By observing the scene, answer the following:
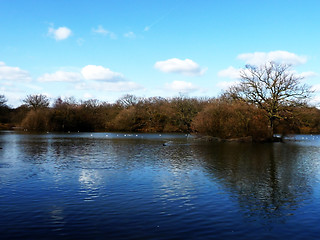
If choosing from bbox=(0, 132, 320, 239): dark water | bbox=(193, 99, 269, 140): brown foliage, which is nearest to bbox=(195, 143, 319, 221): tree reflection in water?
bbox=(0, 132, 320, 239): dark water

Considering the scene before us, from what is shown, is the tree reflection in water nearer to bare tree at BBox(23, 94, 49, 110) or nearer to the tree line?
the tree line

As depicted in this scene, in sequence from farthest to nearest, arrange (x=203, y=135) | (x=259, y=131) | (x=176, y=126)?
(x=176, y=126) < (x=203, y=135) < (x=259, y=131)

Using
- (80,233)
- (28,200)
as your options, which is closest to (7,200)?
(28,200)

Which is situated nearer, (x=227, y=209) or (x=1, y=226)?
(x=1, y=226)

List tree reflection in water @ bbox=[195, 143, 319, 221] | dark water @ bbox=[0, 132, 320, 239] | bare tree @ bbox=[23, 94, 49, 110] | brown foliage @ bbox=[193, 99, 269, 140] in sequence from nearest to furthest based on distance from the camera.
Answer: dark water @ bbox=[0, 132, 320, 239] < tree reflection in water @ bbox=[195, 143, 319, 221] < brown foliage @ bbox=[193, 99, 269, 140] < bare tree @ bbox=[23, 94, 49, 110]

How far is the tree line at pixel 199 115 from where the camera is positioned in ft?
162

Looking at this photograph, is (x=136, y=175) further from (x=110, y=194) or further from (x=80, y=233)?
(x=80, y=233)

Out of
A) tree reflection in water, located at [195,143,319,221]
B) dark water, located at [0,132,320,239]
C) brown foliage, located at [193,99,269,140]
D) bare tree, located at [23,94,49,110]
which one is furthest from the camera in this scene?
bare tree, located at [23,94,49,110]

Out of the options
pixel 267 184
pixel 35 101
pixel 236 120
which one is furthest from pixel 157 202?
pixel 35 101

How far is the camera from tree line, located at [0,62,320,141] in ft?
162

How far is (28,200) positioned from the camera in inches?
500

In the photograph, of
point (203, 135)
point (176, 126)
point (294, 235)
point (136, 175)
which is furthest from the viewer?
point (176, 126)

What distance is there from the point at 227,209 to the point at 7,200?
28.2 ft

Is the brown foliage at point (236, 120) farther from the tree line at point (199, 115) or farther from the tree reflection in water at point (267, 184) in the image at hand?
the tree reflection in water at point (267, 184)
